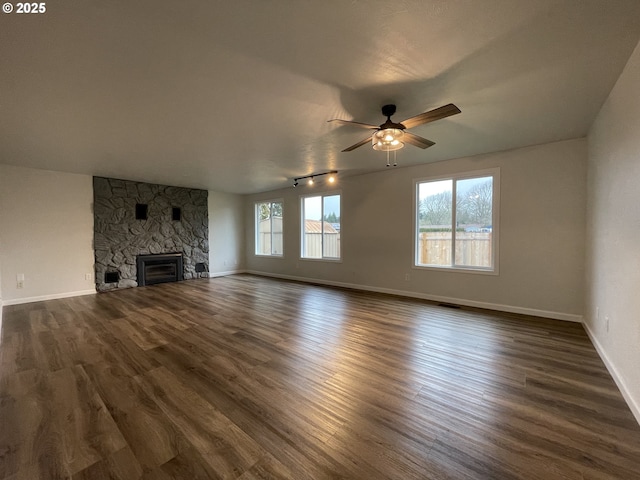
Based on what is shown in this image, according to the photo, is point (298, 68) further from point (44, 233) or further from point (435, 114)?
point (44, 233)

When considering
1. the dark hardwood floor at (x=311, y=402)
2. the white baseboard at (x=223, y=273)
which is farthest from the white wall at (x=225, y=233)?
the dark hardwood floor at (x=311, y=402)

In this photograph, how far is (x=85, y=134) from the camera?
332 cm

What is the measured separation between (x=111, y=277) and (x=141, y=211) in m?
1.64

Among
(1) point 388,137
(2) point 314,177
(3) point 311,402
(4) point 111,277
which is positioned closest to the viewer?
(3) point 311,402

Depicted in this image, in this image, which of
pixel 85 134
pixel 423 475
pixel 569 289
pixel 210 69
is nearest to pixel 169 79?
pixel 210 69

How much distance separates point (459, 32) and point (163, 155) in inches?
168

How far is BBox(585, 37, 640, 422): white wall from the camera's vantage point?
6.14ft

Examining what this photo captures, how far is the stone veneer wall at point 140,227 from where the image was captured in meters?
5.76

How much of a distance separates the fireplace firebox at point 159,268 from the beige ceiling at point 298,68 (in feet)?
11.0

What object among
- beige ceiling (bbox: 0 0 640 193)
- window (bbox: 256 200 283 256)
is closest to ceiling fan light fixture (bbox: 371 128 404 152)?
beige ceiling (bbox: 0 0 640 193)

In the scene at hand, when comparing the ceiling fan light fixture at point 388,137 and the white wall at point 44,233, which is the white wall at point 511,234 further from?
the white wall at point 44,233

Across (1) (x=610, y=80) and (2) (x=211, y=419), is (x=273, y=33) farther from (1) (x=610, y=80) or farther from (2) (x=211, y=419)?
(1) (x=610, y=80)

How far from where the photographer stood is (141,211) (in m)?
6.34

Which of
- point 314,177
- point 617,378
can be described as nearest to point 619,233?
point 617,378
